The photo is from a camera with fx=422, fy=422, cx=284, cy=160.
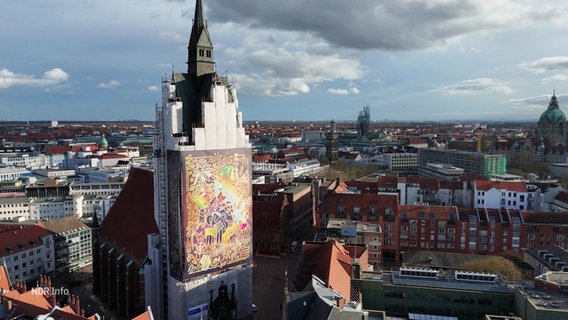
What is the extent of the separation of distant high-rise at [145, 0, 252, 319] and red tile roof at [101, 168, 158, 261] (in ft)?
15.5

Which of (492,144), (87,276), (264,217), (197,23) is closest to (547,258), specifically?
(264,217)

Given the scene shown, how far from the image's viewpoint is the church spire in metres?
39.8

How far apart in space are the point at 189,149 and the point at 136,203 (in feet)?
51.7

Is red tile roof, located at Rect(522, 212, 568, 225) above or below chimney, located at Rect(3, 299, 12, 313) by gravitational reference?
below

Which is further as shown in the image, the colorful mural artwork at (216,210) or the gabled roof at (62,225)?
the gabled roof at (62,225)

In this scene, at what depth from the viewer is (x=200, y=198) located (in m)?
36.8

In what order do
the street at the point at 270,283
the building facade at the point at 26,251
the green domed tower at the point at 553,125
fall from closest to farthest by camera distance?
the street at the point at 270,283, the building facade at the point at 26,251, the green domed tower at the point at 553,125

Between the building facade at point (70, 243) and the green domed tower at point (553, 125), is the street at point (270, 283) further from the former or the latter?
the green domed tower at point (553, 125)

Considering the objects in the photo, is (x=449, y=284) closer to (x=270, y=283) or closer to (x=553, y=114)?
(x=270, y=283)

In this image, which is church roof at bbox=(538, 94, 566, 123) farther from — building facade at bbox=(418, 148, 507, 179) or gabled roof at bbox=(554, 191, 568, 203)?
gabled roof at bbox=(554, 191, 568, 203)

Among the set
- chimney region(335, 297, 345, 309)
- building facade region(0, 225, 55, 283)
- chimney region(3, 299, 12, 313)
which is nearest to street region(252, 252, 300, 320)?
chimney region(335, 297, 345, 309)

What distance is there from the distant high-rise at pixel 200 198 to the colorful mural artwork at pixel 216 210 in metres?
0.09

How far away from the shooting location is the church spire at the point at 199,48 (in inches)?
1566

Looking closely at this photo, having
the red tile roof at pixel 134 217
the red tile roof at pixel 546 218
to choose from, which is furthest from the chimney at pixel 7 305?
the red tile roof at pixel 546 218
